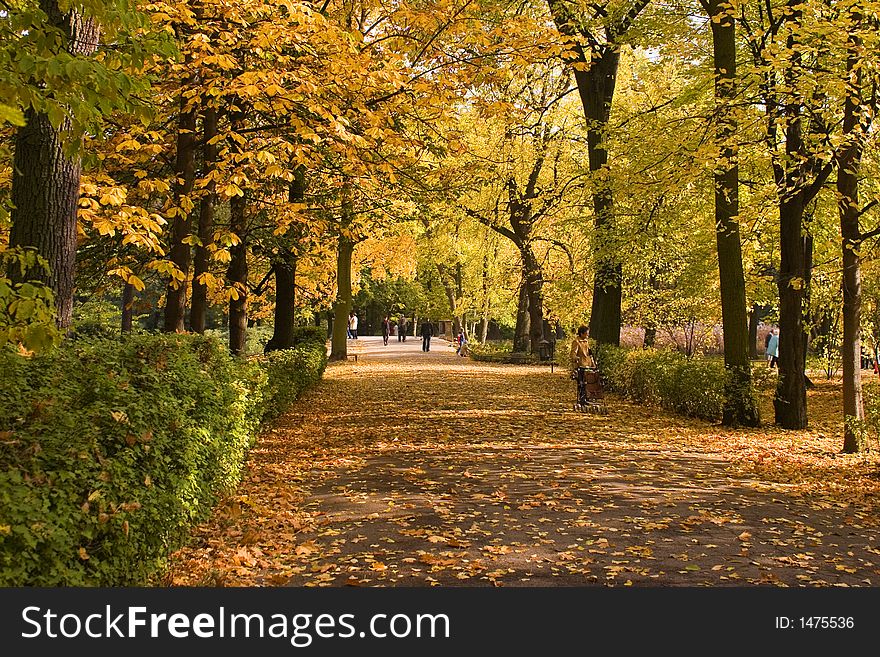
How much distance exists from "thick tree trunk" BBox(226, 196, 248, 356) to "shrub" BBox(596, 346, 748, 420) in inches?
334

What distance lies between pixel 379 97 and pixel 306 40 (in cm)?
150

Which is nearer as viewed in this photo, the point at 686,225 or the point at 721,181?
the point at 721,181

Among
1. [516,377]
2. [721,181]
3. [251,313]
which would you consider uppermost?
[721,181]

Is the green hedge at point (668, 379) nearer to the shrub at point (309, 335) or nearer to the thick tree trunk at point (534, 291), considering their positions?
the shrub at point (309, 335)

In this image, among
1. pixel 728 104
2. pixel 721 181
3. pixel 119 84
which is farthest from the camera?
pixel 721 181

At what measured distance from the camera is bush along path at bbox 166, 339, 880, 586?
5852 millimetres

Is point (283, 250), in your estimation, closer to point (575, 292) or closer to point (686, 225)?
point (686, 225)

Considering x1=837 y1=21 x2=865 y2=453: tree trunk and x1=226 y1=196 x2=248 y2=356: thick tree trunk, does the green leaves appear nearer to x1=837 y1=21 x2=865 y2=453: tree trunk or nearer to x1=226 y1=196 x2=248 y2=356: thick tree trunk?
x1=226 y1=196 x2=248 y2=356: thick tree trunk

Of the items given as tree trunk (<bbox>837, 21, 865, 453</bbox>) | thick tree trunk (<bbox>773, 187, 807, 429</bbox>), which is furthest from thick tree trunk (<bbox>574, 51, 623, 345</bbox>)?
tree trunk (<bbox>837, 21, 865, 453</bbox>)

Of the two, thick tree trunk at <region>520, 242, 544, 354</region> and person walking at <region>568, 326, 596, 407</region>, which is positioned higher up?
thick tree trunk at <region>520, 242, 544, 354</region>

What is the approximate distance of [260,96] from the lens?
10062 mm

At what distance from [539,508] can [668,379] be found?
9.98m

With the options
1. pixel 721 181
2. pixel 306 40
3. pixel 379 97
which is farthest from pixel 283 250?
pixel 721 181

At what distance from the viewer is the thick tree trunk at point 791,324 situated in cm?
1382
